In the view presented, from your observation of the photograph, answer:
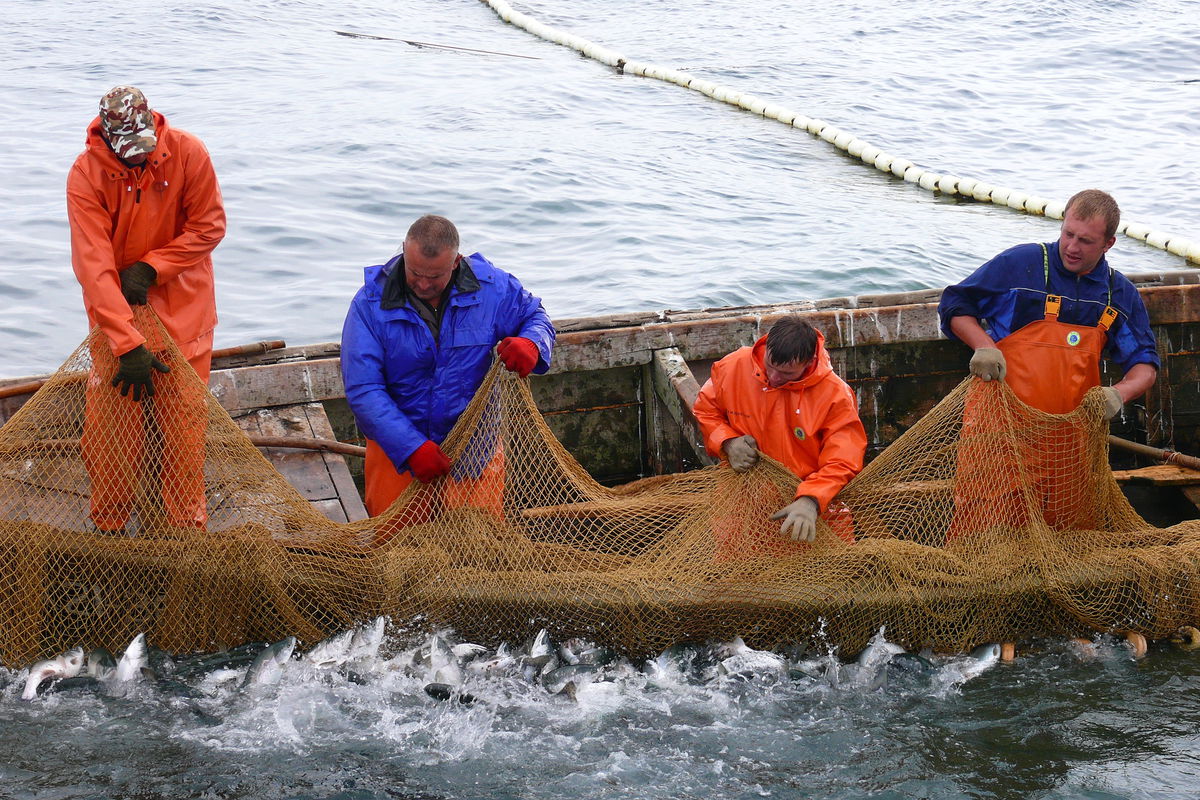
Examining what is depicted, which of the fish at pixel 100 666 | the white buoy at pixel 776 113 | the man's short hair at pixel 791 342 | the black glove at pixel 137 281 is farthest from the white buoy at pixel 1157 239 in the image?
the fish at pixel 100 666

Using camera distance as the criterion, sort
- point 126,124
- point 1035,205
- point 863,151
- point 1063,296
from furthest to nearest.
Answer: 1. point 863,151
2. point 1035,205
3. point 1063,296
4. point 126,124

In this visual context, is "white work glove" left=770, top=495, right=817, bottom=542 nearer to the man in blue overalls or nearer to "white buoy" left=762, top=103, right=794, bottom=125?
the man in blue overalls

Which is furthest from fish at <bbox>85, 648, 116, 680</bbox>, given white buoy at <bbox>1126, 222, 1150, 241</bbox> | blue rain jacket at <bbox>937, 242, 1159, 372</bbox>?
white buoy at <bbox>1126, 222, 1150, 241</bbox>

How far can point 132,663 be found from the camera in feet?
16.7

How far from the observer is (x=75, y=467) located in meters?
5.73

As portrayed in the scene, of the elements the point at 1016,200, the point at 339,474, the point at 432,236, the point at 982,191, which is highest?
the point at 982,191

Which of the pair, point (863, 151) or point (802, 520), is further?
point (863, 151)

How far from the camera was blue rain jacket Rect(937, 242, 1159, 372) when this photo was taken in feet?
18.9

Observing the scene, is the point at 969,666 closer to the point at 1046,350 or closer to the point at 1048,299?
the point at 1046,350

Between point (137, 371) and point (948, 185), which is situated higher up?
point (948, 185)

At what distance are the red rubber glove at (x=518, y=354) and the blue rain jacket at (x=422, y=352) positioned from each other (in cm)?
12

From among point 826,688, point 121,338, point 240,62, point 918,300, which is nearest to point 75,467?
point 121,338

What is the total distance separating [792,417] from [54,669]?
3.54 metres

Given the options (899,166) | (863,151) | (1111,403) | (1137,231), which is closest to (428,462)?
(1111,403)
